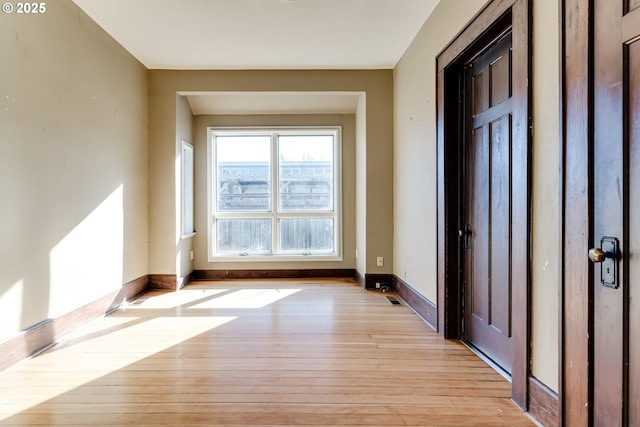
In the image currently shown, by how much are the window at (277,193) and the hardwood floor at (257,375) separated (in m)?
1.81

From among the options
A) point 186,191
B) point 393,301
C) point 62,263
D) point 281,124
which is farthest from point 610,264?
point 186,191

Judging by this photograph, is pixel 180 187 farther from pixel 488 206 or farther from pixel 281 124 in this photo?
pixel 488 206

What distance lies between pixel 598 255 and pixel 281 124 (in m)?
4.24

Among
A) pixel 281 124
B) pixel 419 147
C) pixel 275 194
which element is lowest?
pixel 275 194

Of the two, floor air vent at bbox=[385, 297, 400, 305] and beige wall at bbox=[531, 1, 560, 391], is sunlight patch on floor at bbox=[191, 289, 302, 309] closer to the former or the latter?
floor air vent at bbox=[385, 297, 400, 305]

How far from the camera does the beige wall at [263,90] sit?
13.7 feet

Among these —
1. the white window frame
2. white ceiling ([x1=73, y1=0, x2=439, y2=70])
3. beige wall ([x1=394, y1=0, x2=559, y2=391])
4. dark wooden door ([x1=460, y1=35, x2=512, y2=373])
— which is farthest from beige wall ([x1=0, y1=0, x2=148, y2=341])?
dark wooden door ([x1=460, y1=35, x2=512, y2=373])

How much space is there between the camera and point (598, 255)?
1.26 meters

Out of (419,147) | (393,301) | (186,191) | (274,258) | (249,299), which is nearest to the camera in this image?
(419,147)

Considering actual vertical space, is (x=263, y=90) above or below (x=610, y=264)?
above

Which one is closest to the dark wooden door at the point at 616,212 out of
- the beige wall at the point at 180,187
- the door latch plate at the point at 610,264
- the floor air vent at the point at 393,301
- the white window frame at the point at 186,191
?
the door latch plate at the point at 610,264

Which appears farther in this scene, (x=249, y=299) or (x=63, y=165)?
(x=249, y=299)

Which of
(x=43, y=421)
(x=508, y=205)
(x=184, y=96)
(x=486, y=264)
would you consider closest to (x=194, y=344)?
(x=43, y=421)

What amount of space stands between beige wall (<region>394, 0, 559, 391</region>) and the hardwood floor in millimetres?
435
